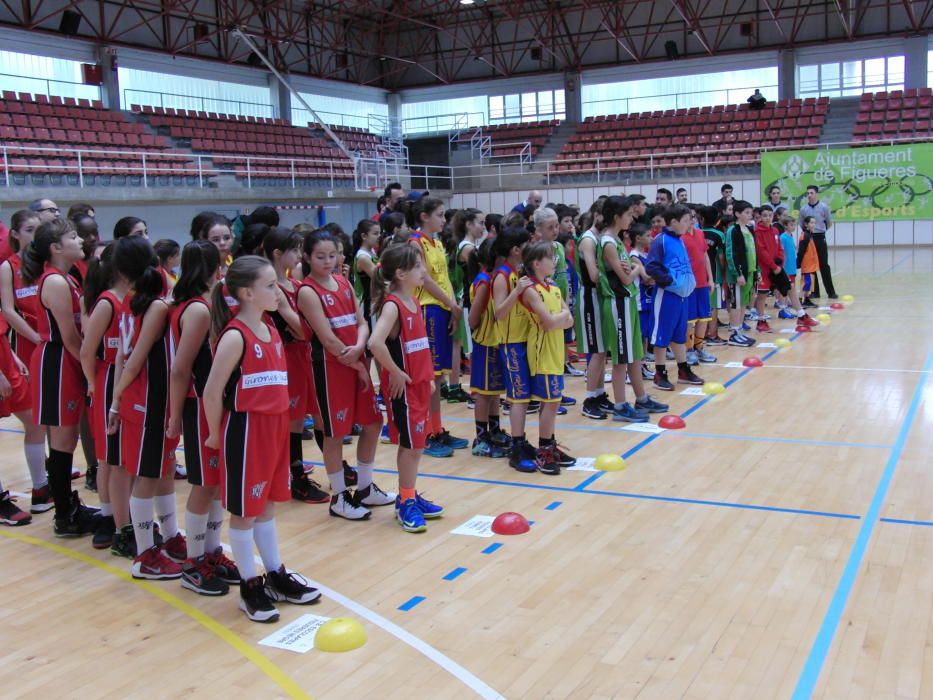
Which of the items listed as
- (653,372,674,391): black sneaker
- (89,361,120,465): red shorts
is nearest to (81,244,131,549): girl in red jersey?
(89,361,120,465): red shorts

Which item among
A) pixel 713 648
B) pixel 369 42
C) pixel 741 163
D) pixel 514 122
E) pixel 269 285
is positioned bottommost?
pixel 713 648

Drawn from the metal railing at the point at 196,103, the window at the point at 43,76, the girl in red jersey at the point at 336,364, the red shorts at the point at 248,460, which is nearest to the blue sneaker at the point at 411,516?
the girl in red jersey at the point at 336,364

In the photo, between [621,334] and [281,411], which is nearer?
[281,411]

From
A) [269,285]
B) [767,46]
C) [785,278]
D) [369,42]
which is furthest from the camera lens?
[369,42]

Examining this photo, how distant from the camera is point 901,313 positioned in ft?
38.9

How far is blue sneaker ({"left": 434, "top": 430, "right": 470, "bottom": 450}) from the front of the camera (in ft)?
20.3

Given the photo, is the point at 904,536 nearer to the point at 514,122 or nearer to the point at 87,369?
the point at 87,369

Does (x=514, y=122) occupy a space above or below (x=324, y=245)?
above

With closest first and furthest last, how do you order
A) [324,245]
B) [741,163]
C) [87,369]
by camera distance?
[87,369]
[324,245]
[741,163]

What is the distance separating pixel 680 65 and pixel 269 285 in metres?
28.1

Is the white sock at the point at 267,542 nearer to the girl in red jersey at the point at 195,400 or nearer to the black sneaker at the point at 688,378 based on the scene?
the girl in red jersey at the point at 195,400

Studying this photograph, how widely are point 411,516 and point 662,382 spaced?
401cm

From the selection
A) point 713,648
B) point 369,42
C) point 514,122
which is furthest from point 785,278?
point 369,42

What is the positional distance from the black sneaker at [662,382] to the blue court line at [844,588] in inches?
89.0
